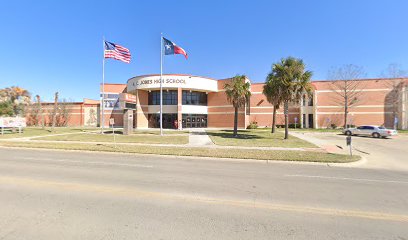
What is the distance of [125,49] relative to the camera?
81.1 feet

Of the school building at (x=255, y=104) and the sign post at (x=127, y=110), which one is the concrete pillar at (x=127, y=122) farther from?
the school building at (x=255, y=104)

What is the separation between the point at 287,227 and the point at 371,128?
3139cm

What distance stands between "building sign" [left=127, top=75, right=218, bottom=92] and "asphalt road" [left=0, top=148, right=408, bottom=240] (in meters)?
29.5

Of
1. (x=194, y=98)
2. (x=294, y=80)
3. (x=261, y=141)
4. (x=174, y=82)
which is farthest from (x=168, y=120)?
(x=294, y=80)

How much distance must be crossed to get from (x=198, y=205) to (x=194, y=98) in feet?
116

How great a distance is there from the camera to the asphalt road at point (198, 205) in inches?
149

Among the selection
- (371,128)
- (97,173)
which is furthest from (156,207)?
(371,128)

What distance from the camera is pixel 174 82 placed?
36594mm

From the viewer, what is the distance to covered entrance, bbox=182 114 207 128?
38.5 metres

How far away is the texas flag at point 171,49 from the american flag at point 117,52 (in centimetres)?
520

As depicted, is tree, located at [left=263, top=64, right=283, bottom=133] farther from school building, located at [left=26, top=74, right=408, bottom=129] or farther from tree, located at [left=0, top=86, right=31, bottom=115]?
tree, located at [left=0, top=86, right=31, bottom=115]

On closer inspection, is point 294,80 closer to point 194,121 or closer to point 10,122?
point 194,121

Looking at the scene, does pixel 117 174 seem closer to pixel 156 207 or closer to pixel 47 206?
pixel 47 206

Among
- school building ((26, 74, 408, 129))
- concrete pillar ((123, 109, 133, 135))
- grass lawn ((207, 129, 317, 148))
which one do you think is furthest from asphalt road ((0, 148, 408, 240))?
school building ((26, 74, 408, 129))
